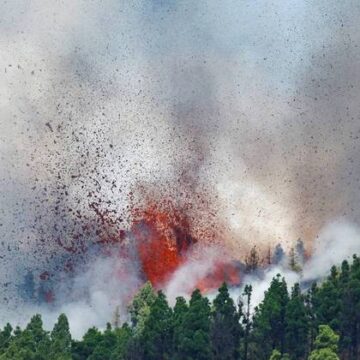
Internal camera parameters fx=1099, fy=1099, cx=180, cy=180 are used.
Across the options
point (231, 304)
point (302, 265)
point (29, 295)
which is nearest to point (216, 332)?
point (231, 304)

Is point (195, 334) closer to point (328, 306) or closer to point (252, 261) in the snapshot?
point (328, 306)

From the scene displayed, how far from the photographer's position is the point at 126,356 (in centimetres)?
10775

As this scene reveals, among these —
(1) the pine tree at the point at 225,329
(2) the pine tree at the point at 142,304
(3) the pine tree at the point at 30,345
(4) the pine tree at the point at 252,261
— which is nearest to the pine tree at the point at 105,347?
(3) the pine tree at the point at 30,345

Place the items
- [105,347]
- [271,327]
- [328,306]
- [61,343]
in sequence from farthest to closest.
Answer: [61,343] → [105,347] → [328,306] → [271,327]

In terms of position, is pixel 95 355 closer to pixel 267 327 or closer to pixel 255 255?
pixel 267 327

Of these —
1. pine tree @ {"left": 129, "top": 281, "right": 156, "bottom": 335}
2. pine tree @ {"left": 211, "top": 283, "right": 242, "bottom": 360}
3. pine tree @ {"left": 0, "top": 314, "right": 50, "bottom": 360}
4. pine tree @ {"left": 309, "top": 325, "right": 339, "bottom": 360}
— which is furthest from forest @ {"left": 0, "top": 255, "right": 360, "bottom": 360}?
pine tree @ {"left": 129, "top": 281, "right": 156, "bottom": 335}

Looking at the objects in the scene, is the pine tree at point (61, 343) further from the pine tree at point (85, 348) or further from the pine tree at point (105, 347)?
the pine tree at point (105, 347)

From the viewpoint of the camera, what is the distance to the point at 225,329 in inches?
4222

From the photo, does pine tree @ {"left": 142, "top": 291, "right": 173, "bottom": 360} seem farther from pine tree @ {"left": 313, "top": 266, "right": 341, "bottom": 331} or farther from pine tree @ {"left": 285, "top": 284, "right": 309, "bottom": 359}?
pine tree @ {"left": 313, "top": 266, "right": 341, "bottom": 331}

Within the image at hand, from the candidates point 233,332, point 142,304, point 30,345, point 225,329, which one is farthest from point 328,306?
point 142,304

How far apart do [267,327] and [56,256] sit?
78560 mm

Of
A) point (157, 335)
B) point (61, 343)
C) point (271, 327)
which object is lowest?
point (271, 327)

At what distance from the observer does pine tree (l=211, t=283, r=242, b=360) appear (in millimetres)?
107125

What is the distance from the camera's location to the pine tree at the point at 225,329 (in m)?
107
